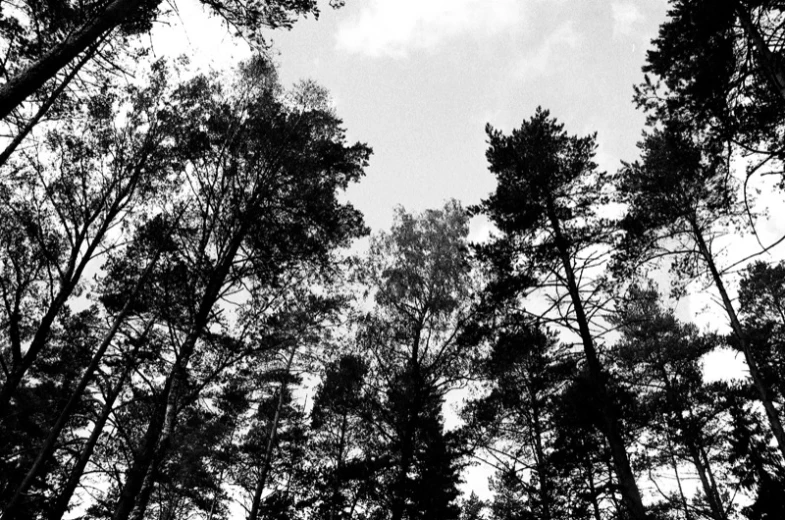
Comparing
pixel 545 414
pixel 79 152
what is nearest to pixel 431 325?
pixel 545 414

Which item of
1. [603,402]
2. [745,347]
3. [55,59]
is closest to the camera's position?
[55,59]

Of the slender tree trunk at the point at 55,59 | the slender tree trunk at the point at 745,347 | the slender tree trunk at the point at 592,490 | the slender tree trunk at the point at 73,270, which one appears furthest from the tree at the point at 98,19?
the slender tree trunk at the point at 592,490

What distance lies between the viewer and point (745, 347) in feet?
31.9

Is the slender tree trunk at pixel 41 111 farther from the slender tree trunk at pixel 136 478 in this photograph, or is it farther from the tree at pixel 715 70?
the tree at pixel 715 70

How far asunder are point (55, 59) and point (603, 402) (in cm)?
907

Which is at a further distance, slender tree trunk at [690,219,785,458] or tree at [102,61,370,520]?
slender tree trunk at [690,219,785,458]

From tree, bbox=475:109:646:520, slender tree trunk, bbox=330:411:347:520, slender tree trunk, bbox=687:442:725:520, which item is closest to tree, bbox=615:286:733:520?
slender tree trunk, bbox=687:442:725:520

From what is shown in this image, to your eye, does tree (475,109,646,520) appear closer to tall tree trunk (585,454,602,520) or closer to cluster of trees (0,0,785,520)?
cluster of trees (0,0,785,520)

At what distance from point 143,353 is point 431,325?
23.9 ft

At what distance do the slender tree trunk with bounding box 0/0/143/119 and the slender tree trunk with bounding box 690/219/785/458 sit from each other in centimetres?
1274

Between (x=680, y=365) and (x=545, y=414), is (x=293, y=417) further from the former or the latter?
(x=680, y=365)

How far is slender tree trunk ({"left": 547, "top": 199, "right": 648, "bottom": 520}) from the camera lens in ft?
21.7

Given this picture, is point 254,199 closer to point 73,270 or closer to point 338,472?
point 73,270

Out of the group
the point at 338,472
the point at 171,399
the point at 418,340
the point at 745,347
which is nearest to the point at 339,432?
the point at 338,472
